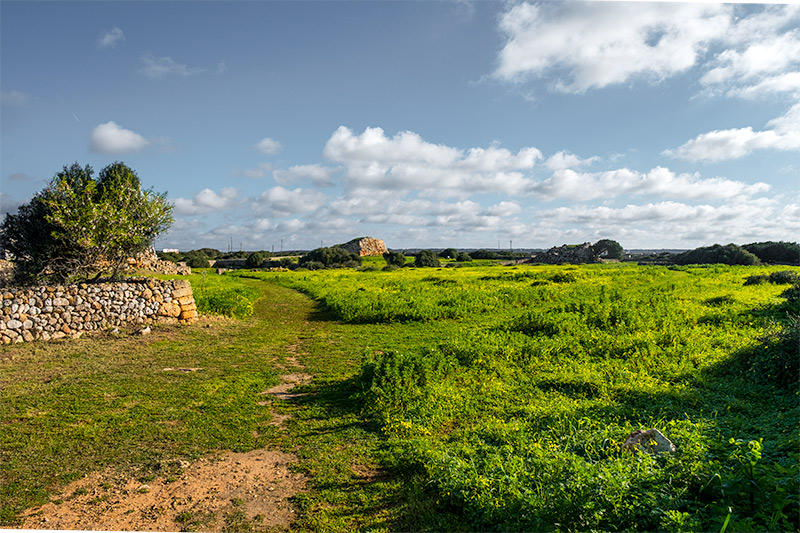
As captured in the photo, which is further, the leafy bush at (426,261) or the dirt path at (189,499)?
the leafy bush at (426,261)

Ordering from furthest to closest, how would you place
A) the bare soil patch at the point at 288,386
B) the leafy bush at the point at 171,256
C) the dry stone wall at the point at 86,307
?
the leafy bush at the point at 171,256
the dry stone wall at the point at 86,307
the bare soil patch at the point at 288,386

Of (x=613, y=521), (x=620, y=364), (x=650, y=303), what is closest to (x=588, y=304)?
(x=650, y=303)

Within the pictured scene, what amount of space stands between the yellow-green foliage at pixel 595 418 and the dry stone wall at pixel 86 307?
9975 millimetres

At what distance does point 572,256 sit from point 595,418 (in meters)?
71.6

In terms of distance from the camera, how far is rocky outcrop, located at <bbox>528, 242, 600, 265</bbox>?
237 feet

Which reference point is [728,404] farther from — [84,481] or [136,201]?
[136,201]

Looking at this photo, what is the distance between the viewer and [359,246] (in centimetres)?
9025

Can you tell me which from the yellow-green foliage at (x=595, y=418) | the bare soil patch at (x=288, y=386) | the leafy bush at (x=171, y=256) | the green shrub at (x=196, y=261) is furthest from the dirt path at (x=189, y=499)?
the leafy bush at (x=171, y=256)

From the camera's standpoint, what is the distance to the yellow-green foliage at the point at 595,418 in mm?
4020

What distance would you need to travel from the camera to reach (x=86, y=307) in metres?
14.2

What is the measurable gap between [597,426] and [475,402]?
2.15 m

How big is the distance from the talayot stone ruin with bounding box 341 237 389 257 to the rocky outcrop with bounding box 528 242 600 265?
34938 millimetres

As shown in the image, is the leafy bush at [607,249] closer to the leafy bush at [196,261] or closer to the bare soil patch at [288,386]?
the leafy bush at [196,261]

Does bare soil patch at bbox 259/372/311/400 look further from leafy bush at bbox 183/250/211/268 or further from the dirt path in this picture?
leafy bush at bbox 183/250/211/268
